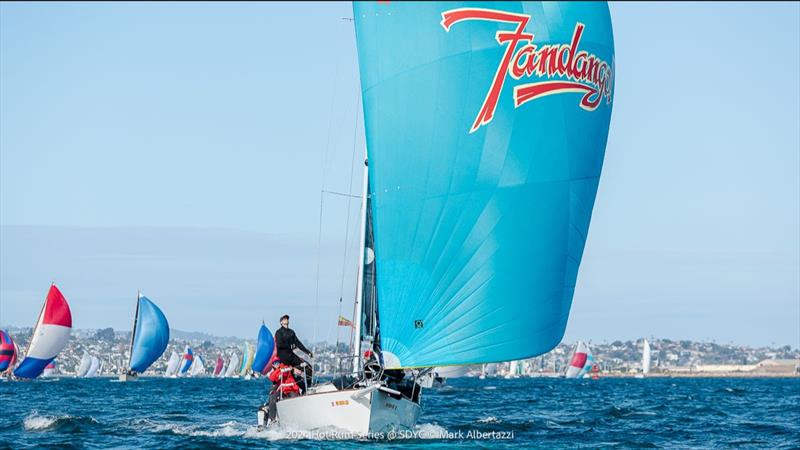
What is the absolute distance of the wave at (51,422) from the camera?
28172 millimetres

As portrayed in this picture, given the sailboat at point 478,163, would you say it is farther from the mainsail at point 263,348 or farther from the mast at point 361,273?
the mainsail at point 263,348

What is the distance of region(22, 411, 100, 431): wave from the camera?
28.2 m

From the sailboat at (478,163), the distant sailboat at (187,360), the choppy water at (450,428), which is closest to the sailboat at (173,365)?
the distant sailboat at (187,360)

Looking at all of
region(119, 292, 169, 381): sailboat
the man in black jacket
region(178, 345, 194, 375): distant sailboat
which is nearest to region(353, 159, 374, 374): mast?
the man in black jacket

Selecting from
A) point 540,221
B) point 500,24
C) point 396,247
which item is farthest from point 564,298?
point 500,24

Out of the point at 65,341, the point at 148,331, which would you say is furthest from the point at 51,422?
the point at 148,331

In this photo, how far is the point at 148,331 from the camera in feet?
267

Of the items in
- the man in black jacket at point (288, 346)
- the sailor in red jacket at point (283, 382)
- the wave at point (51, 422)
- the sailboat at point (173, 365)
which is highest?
the sailboat at point (173, 365)

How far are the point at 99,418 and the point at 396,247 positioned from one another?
1589cm

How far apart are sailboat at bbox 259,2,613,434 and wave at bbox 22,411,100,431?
1141 cm

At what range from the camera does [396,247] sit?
68.1 feet

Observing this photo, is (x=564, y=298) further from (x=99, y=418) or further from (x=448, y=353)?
(x=99, y=418)

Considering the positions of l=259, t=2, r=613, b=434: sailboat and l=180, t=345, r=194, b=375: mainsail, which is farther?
l=180, t=345, r=194, b=375: mainsail

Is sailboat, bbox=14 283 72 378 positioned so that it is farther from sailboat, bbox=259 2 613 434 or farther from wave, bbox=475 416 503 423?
sailboat, bbox=259 2 613 434
